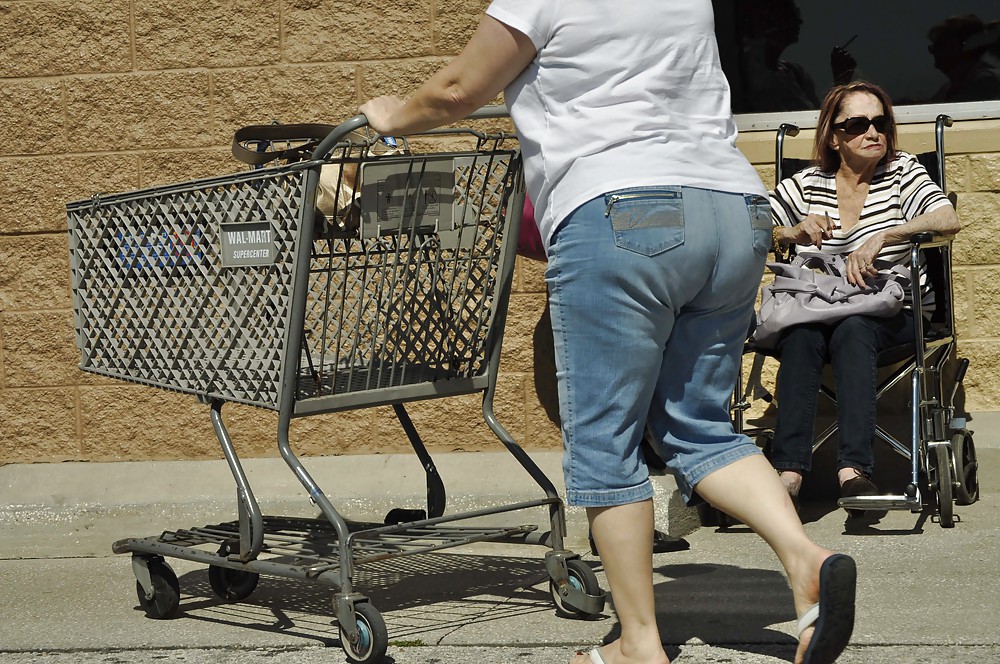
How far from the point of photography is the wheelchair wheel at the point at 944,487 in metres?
4.76

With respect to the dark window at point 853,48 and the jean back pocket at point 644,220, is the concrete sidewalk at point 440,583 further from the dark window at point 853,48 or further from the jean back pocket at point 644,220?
the dark window at point 853,48

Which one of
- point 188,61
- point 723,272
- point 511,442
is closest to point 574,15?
point 723,272

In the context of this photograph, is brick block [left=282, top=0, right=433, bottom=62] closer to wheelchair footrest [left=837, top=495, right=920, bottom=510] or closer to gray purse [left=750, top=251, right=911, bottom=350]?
gray purse [left=750, top=251, right=911, bottom=350]

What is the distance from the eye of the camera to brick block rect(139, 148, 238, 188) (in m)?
5.81

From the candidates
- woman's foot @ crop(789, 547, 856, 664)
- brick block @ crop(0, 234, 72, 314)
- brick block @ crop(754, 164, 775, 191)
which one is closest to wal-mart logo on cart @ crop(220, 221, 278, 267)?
woman's foot @ crop(789, 547, 856, 664)

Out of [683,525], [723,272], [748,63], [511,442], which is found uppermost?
[748,63]

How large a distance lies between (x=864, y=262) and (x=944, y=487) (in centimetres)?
85

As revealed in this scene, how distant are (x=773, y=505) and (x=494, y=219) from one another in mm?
1289

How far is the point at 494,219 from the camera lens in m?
3.93

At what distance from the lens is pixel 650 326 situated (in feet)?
10.1

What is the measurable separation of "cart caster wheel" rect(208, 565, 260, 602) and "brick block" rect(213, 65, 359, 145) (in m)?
2.18

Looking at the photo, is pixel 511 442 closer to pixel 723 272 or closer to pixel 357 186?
pixel 357 186

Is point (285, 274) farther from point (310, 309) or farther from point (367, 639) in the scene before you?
point (367, 639)

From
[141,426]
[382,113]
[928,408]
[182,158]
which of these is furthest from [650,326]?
[141,426]
